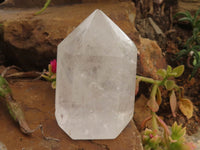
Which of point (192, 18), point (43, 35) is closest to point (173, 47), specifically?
point (192, 18)

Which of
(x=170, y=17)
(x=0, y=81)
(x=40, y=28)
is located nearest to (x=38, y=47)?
(x=40, y=28)

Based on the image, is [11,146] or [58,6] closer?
[11,146]

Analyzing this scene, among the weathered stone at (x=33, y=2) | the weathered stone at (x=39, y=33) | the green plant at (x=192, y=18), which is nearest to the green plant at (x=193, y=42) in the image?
the green plant at (x=192, y=18)

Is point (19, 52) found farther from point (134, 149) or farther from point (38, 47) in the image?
point (134, 149)

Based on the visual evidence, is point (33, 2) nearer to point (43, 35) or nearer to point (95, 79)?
point (43, 35)

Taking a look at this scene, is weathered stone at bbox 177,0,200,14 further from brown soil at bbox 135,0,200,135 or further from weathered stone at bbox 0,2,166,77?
weathered stone at bbox 0,2,166,77

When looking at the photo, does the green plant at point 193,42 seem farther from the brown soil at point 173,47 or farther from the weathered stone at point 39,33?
the weathered stone at point 39,33

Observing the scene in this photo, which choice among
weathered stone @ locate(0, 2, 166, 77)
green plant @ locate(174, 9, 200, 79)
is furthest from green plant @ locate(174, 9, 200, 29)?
weathered stone @ locate(0, 2, 166, 77)
